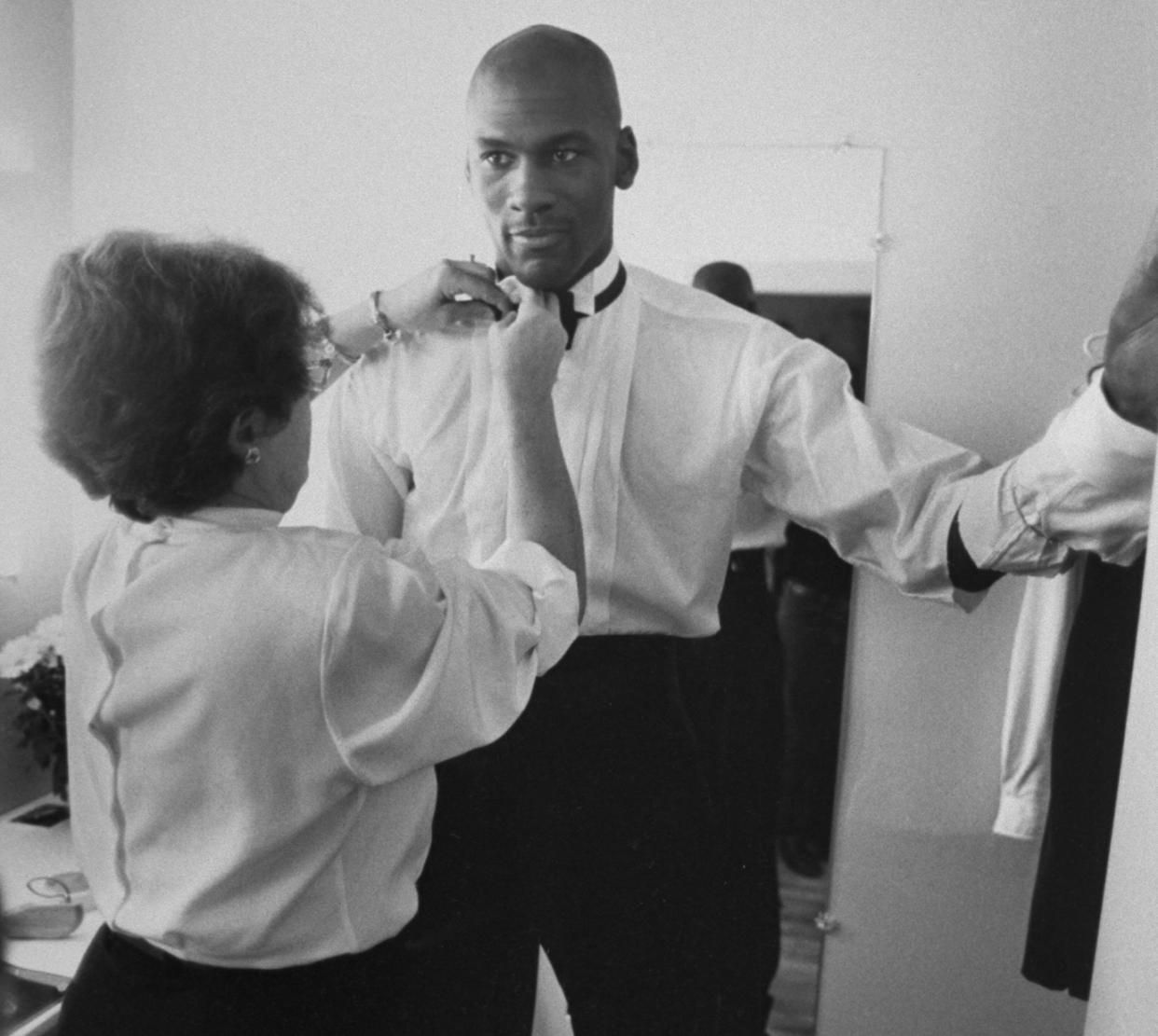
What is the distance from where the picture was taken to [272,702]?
588 millimetres

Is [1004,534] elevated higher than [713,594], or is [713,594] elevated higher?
[1004,534]

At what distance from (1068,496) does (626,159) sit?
1.33 feet

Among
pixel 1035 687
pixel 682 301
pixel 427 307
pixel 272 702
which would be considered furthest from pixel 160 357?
pixel 1035 687

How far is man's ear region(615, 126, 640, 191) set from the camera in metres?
0.86

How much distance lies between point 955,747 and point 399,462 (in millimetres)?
547

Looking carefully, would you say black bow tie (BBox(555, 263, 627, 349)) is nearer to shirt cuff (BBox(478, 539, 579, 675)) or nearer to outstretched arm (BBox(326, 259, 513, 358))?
outstretched arm (BBox(326, 259, 513, 358))

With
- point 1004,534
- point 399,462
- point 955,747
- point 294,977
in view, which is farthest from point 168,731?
point 955,747

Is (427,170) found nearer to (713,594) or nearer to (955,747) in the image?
(713,594)

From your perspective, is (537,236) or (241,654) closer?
(241,654)

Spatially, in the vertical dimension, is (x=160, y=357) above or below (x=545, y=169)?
below

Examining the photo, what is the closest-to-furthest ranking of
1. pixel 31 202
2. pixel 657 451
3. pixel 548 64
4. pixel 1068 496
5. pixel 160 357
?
pixel 160 357 < pixel 1068 496 < pixel 548 64 < pixel 657 451 < pixel 31 202

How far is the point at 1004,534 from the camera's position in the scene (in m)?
0.74

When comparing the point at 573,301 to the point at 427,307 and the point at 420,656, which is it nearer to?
the point at 427,307

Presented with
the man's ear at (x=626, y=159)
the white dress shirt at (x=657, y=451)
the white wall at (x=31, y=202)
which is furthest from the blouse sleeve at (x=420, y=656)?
the white wall at (x=31, y=202)
